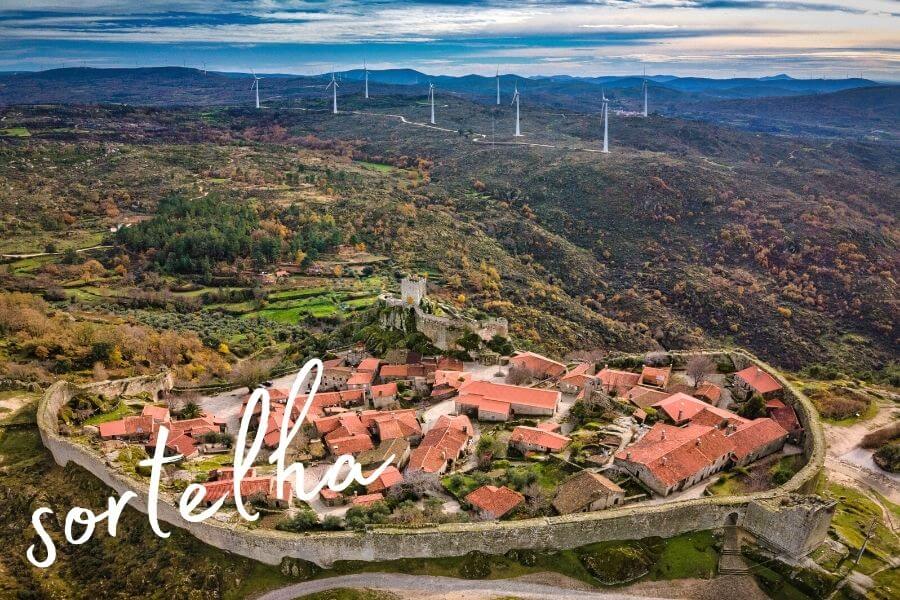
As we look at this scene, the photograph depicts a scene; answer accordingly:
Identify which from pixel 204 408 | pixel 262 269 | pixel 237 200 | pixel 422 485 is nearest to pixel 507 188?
pixel 237 200

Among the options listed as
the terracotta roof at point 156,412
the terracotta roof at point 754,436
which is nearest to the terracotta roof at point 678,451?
the terracotta roof at point 754,436

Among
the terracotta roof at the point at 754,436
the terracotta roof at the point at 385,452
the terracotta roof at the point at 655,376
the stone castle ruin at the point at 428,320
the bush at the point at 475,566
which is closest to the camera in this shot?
the bush at the point at 475,566

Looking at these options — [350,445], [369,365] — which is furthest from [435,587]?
[369,365]

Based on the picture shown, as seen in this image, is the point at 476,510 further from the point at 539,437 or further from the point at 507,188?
the point at 507,188

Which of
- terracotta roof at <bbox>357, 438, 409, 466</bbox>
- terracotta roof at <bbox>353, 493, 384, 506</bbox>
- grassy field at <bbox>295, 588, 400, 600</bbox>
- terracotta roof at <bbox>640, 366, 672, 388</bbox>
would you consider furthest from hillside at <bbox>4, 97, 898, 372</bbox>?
grassy field at <bbox>295, 588, 400, 600</bbox>

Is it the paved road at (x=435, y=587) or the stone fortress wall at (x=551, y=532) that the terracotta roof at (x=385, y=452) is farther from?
the paved road at (x=435, y=587)

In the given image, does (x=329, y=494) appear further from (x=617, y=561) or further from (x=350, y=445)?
(x=617, y=561)
